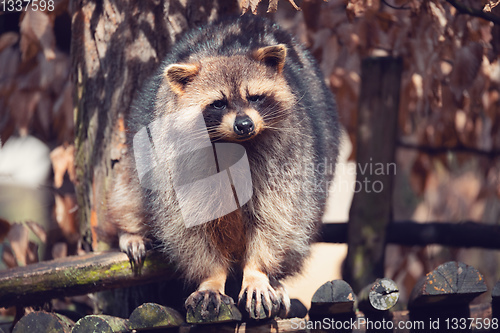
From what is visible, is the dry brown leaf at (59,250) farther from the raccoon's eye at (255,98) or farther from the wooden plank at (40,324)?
the raccoon's eye at (255,98)

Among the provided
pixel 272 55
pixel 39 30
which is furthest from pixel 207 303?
pixel 39 30

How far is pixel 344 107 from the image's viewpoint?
446 centimetres

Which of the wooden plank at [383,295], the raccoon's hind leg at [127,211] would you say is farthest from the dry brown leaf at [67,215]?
the wooden plank at [383,295]

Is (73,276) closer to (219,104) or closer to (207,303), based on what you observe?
(207,303)

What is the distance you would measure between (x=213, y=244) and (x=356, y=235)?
1358 millimetres

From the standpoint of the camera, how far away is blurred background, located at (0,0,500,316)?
11.3 ft

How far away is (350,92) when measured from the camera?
4.45 m

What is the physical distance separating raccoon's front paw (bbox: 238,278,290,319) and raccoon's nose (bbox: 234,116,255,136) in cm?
69

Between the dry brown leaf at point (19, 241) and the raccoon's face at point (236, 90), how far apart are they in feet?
5.20

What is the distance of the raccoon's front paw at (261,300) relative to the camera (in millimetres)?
2358

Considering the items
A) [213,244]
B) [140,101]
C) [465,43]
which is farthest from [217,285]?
[465,43]

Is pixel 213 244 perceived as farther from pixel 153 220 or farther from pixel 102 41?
pixel 102 41

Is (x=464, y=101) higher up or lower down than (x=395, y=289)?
higher up

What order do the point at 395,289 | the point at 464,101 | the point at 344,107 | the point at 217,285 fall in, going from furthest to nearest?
1. the point at 344,107
2. the point at 464,101
3. the point at 217,285
4. the point at 395,289
